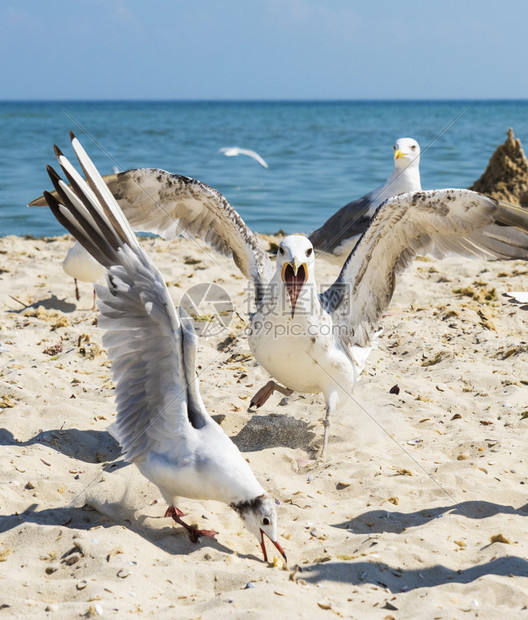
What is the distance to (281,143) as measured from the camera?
30875 millimetres

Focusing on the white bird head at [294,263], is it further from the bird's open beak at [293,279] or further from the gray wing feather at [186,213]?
the gray wing feather at [186,213]

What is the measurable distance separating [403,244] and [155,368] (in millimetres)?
2374

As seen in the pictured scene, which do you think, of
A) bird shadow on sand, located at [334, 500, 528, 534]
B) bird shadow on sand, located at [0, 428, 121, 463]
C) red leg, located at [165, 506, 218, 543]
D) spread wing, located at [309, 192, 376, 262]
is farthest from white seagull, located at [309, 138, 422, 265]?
red leg, located at [165, 506, 218, 543]

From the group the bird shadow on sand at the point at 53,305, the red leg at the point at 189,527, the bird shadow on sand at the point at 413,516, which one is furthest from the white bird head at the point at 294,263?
the bird shadow on sand at the point at 53,305

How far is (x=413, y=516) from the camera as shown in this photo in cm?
364

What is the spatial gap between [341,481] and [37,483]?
1635mm

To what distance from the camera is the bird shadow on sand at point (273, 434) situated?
462cm

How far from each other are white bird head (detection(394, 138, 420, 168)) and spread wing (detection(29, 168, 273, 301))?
268 centimetres

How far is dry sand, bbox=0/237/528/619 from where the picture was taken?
113 inches

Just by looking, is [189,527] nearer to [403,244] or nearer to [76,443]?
[76,443]

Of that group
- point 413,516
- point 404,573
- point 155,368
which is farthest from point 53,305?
point 404,573

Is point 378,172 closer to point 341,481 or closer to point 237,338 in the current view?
point 237,338

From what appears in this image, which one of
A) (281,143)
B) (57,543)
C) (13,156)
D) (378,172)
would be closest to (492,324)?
(57,543)

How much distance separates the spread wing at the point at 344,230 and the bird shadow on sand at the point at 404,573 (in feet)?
13.7
